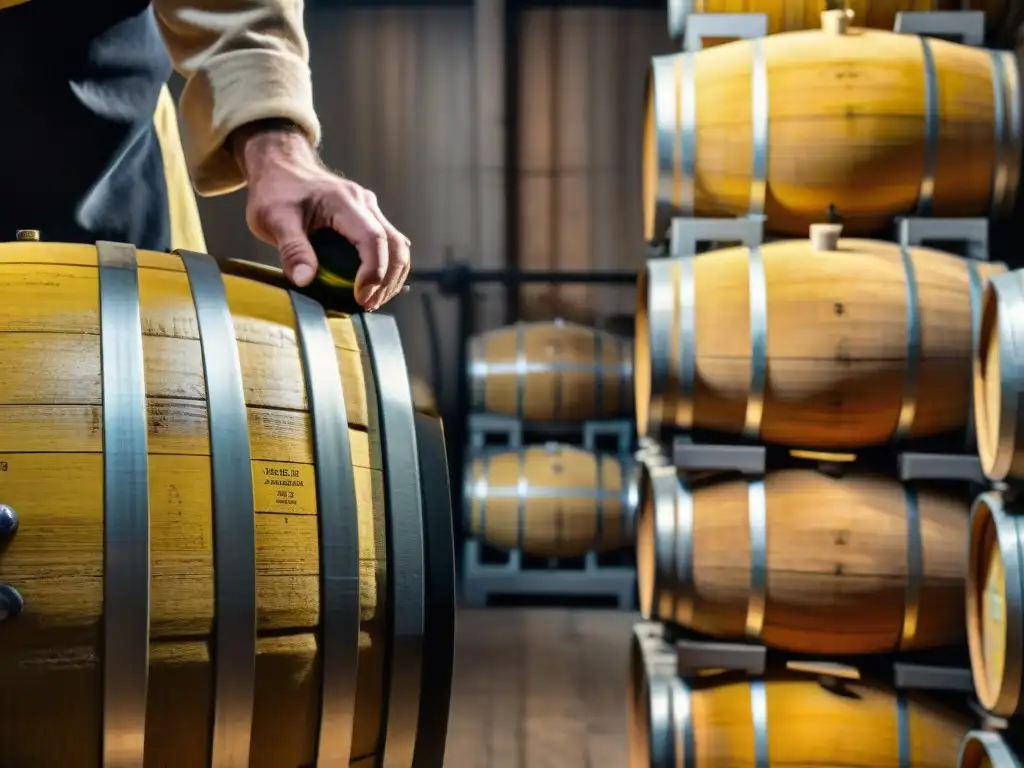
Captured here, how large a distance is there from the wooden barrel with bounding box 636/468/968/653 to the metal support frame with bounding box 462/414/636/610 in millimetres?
3901

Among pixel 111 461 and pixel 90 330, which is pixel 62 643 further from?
pixel 90 330

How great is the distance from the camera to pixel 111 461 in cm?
111

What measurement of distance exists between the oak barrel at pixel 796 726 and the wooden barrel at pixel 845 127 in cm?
134

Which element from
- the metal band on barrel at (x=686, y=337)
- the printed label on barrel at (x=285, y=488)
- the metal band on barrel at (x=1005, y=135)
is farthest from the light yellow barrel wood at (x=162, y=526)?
the metal band on barrel at (x=1005, y=135)

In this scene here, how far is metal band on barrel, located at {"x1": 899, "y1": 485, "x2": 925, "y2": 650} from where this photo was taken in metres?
2.86

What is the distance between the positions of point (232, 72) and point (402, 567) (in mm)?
744

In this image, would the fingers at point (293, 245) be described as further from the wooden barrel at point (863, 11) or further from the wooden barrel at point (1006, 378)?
the wooden barrel at point (863, 11)

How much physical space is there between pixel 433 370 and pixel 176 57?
6.39 meters

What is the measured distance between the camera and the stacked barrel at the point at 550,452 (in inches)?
256

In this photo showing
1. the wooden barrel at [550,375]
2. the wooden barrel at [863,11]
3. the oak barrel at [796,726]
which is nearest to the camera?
the oak barrel at [796,726]

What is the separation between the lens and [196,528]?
3.76 feet

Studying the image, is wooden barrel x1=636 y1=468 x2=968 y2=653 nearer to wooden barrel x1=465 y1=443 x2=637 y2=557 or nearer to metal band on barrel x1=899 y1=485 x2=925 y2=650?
metal band on barrel x1=899 y1=485 x2=925 y2=650

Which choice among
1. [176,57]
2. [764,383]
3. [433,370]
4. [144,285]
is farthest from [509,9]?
[144,285]

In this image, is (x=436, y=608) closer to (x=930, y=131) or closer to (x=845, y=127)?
A: (x=845, y=127)
